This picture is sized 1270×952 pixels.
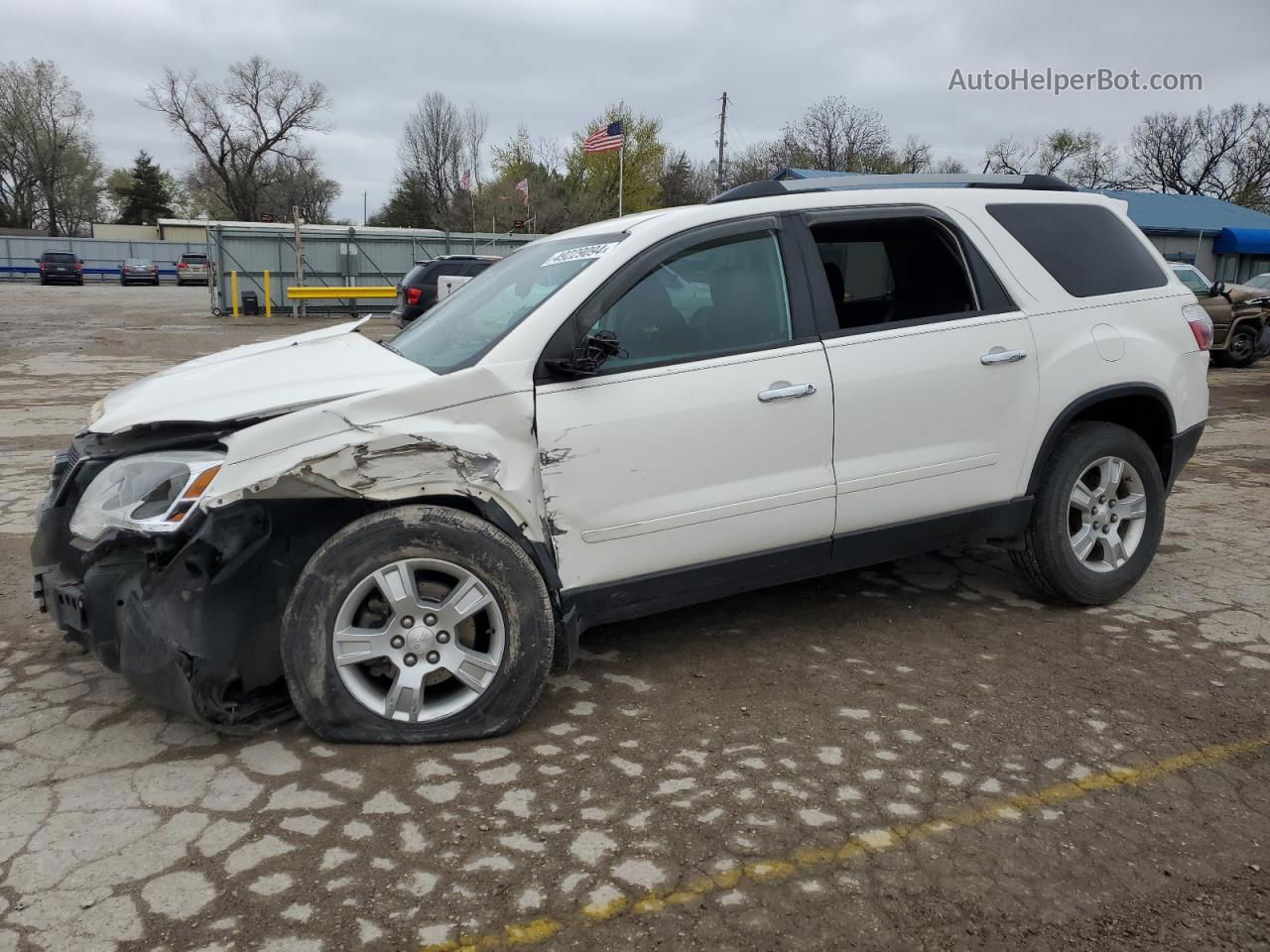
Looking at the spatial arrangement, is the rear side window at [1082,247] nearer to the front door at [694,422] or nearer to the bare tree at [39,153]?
the front door at [694,422]

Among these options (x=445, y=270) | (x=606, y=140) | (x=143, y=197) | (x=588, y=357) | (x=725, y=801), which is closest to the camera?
(x=725, y=801)

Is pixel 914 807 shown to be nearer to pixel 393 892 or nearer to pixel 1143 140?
pixel 393 892

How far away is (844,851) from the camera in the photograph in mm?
2654

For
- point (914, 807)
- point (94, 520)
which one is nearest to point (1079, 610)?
point (914, 807)

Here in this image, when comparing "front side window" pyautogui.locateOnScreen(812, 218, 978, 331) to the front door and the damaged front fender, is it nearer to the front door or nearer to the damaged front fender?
the front door

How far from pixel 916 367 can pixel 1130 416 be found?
147 cm

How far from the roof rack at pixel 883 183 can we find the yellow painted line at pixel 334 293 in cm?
2372

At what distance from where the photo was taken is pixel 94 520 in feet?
10.3

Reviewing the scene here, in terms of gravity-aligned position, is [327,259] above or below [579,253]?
above

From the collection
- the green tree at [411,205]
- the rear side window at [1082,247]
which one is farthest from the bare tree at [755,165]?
the rear side window at [1082,247]

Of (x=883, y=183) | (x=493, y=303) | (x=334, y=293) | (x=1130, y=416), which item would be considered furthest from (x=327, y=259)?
(x=1130, y=416)

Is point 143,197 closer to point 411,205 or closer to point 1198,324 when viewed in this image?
point 411,205

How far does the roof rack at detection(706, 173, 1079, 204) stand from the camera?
394 centimetres

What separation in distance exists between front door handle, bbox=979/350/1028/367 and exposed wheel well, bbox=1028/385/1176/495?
1.19ft
